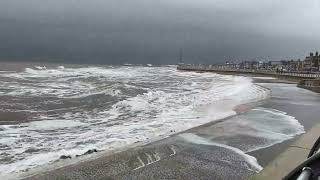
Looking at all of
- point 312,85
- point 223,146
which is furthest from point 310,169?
point 312,85

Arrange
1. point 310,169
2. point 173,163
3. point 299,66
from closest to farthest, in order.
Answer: point 310,169 → point 173,163 → point 299,66

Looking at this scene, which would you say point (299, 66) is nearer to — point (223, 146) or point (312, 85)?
point (312, 85)

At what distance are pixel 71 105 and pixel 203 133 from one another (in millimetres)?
11426

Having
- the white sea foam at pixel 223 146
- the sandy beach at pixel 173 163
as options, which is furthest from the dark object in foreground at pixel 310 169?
the white sea foam at pixel 223 146

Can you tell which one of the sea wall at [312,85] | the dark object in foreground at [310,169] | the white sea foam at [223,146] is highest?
the dark object in foreground at [310,169]

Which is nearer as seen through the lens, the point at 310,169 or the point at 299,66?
the point at 310,169

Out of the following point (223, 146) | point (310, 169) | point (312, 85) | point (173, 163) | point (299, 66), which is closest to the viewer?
point (310, 169)

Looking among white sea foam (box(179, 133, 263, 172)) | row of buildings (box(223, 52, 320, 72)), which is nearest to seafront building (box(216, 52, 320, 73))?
row of buildings (box(223, 52, 320, 72))

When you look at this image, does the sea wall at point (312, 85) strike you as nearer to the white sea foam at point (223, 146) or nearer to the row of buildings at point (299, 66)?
the white sea foam at point (223, 146)

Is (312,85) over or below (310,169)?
below

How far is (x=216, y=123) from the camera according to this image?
458 inches

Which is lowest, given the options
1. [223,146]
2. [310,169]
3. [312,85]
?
[312,85]

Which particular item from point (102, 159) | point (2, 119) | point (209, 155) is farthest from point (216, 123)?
point (2, 119)

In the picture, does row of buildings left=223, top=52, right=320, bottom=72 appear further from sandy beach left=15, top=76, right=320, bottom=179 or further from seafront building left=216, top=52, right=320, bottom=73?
sandy beach left=15, top=76, right=320, bottom=179
